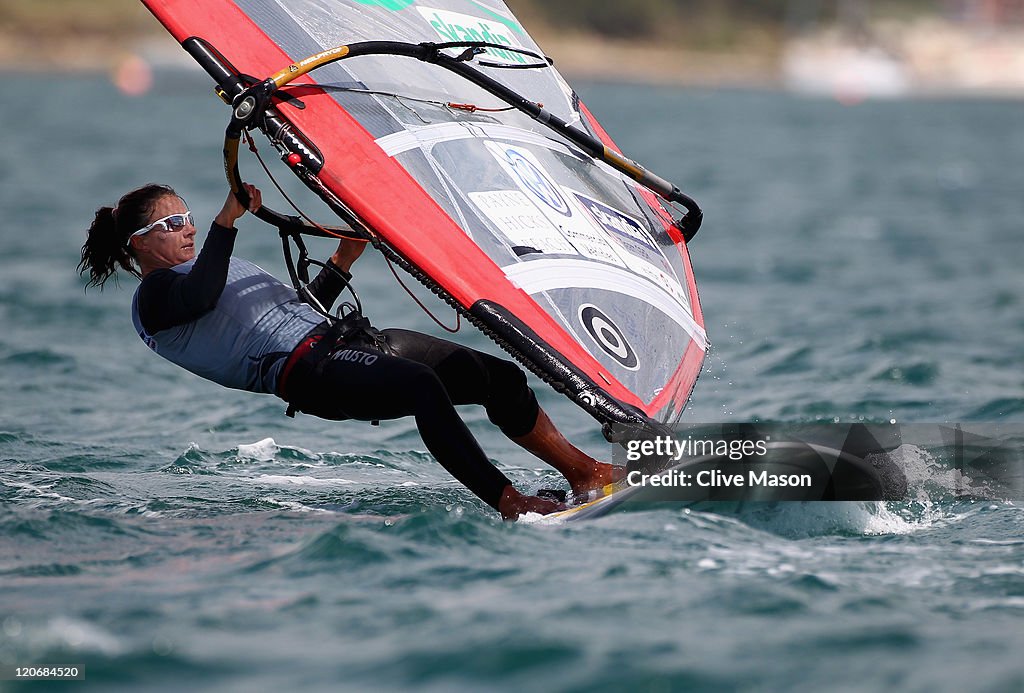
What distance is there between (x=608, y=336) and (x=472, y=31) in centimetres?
152

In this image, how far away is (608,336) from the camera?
15.2 ft

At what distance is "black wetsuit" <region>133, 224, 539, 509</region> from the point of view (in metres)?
4.22

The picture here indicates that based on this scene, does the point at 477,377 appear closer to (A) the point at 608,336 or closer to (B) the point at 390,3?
(A) the point at 608,336

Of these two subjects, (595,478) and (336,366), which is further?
(595,478)

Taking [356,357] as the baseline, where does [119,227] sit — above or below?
above

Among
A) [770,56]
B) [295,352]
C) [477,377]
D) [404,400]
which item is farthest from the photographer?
[770,56]

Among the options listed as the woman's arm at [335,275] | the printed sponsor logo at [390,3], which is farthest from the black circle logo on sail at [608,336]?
the printed sponsor logo at [390,3]

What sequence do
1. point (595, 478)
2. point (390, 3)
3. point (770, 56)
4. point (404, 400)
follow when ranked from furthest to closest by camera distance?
point (770, 56) → point (390, 3) → point (595, 478) → point (404, 400)

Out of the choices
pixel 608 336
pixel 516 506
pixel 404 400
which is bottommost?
pixel 516 506

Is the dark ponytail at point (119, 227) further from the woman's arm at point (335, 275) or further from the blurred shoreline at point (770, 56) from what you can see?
the blurred shoreline at point (770, 56)

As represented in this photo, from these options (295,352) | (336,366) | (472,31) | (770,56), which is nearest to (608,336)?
(336,366)

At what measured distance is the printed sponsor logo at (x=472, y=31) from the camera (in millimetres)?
5250

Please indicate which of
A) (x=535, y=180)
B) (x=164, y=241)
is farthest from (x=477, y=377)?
(x=164, y=241)

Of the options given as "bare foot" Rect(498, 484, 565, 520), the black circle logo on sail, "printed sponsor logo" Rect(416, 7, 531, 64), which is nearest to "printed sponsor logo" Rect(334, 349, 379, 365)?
"bare foot" Rect(498, 484, 565, 520)
